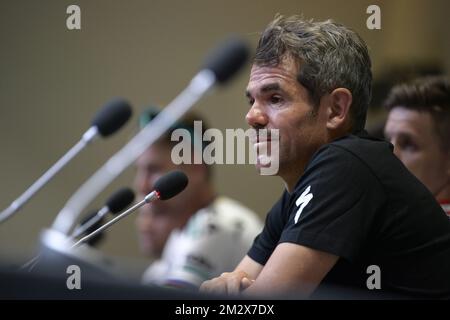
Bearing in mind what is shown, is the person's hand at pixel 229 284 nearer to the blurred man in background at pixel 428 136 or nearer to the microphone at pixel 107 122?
the microphone at pixel 107 122

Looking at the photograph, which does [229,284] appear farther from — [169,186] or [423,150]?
[423,150]

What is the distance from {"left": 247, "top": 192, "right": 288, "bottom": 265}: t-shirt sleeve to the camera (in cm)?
167

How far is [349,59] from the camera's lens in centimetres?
157

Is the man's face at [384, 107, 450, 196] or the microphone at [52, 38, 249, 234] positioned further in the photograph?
the man's face at [384, 107, 450, 196]

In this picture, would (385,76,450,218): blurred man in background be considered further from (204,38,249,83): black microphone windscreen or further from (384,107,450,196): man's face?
(204,38,249,83): black microphone windscreen

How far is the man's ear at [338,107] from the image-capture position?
5.13ft

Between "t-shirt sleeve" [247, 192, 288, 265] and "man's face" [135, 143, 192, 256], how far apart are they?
1313mm

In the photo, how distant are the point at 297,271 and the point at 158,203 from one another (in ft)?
5.97

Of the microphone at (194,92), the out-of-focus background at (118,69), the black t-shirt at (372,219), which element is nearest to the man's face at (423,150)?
the black t-shirt at (372,219)

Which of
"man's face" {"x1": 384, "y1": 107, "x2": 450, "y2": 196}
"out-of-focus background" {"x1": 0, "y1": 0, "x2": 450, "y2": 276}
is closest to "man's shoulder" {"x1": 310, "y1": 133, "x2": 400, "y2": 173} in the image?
"man's face" {"x1": 384, "y1": 107, "x2": 450, "y2": 196}

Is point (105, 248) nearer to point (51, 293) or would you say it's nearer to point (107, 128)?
point (107, 128)

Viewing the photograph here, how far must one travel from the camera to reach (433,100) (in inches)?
87.4
